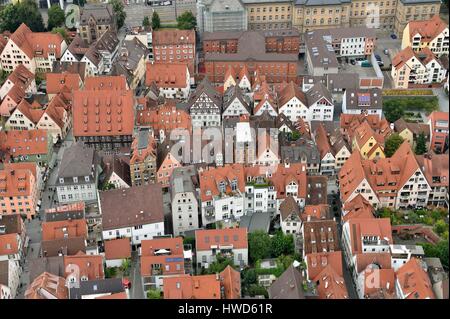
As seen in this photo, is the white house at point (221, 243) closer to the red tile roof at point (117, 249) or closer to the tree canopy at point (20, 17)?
the red tile roof at point (117, 249)

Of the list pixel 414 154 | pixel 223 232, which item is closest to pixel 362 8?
pixel 414 154

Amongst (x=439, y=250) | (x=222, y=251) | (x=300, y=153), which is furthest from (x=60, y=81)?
(x=439, y=250)

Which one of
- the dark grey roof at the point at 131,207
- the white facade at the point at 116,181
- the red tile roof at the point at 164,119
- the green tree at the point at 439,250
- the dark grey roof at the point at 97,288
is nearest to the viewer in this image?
the dark grey roof at the point at 97,288

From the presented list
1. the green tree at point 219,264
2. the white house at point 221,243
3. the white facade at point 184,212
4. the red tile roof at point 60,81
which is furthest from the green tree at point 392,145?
the red tile roof at point 60,81

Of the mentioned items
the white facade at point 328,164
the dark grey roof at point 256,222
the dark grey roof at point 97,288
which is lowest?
the dark grey roof at point 97,288

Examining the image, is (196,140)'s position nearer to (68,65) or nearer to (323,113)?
(323,113)

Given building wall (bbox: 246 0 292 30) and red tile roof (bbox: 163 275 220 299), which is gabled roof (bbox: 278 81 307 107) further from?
red tile roof (bbox: 163 275 220 299)

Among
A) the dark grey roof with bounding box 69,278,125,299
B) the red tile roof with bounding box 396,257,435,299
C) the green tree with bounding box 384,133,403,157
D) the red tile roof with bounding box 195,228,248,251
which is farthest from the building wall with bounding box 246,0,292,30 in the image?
Answer: the dark grey roof with bounding box 69,278,125,299
